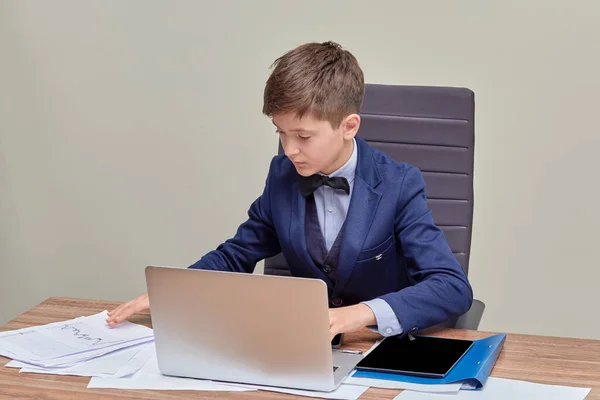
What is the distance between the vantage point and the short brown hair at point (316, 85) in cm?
172

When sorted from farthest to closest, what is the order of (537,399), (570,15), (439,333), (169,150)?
(169,150)
(570,15)
(439,333)
(537,399)

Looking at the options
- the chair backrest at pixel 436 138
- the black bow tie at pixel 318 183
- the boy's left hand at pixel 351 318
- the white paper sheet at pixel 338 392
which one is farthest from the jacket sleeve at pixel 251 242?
the white paper sheet at pixel 338 392

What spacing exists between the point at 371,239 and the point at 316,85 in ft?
1.10

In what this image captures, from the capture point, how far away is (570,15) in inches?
109

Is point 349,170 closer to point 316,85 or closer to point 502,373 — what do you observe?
point 316,85

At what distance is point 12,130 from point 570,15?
6.61 feet

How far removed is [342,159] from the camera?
1.87 meters

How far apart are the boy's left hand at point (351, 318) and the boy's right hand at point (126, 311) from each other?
1.31 feet

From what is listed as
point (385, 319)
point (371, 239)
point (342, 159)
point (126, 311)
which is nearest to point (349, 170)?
point (342, 159)

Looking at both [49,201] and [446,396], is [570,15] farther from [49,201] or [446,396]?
[49,201]

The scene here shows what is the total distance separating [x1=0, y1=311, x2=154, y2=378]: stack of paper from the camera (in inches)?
61.1

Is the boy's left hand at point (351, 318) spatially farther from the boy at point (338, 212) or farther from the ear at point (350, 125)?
the ear at point (350, 125)

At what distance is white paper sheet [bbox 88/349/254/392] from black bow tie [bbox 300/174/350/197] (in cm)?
52

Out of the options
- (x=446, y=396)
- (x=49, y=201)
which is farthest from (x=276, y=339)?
(x=49, y=201)
